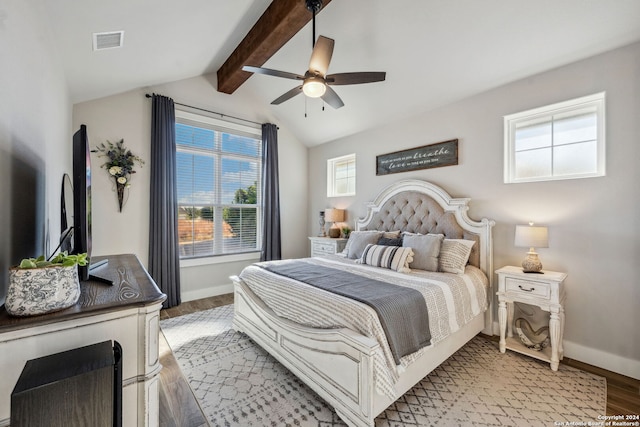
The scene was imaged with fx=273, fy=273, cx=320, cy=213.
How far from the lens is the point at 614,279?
2350 millimetres

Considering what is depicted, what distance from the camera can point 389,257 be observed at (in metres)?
2.94

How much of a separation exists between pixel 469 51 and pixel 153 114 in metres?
3.94

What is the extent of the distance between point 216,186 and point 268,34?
2473 mm

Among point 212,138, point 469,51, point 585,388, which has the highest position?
point 469,51

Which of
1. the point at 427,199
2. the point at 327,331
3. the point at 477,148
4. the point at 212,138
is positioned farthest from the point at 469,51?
the point at 212,138

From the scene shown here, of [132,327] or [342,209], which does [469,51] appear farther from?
[132,327]

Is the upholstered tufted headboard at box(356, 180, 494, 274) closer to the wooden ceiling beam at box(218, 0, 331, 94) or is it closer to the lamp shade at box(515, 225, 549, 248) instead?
the lamp shade at box(515, 225, 549, 248)

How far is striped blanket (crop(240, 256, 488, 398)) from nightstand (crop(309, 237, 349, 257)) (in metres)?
1.22

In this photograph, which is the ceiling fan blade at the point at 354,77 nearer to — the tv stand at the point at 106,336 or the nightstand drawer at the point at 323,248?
the tv stand at the point at 106,336

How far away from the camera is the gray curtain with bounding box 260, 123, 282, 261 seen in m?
4.86

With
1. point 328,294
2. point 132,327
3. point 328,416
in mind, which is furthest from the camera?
point 328,294

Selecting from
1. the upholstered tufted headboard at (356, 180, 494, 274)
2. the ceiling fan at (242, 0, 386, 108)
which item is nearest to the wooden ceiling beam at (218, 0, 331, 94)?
the ceiling fan at (242, 0, 386, 108)

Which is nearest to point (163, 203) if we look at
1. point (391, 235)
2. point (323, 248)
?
point (323, 248)

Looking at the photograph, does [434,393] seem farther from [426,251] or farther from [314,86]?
[314,86]
